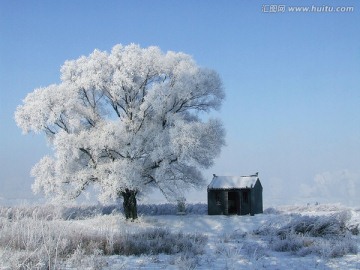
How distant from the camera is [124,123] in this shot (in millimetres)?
28547

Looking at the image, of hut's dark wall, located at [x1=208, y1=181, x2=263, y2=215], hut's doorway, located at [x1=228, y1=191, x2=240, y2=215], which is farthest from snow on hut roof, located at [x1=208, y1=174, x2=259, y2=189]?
hut's doorway, located at [x1=228, y1=191, x2=240, y2=215]

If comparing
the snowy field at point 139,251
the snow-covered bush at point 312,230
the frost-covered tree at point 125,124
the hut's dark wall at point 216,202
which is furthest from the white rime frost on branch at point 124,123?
the snowy field at point 139,251

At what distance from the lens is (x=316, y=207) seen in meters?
45.6

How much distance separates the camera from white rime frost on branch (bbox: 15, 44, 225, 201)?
27.3 meters

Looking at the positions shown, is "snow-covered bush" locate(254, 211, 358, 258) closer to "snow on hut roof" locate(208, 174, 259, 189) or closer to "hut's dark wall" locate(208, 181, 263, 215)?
"hut's dark wall" locate(208, 181, 263, 215)

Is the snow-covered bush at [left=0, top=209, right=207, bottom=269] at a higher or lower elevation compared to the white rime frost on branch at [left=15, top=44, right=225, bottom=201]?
lower

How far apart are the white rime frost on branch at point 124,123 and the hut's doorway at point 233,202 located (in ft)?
22.9

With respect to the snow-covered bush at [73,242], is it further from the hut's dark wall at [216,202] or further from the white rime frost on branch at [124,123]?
the hut's dark wall at [216,202]

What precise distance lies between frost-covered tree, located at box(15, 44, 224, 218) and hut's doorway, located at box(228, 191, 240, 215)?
23.0 ft

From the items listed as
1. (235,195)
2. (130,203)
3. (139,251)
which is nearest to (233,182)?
(235,195)

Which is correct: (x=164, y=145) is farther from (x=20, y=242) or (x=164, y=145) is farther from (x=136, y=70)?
(x=20, y=242)

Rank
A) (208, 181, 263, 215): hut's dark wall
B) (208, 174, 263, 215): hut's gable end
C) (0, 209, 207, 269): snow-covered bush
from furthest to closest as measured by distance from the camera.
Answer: (208, 174, 263, 215): hut's gable end → (208, 181, 263, 215): hut's dark wall → (0, 209, 207, 269): snow-covered bush

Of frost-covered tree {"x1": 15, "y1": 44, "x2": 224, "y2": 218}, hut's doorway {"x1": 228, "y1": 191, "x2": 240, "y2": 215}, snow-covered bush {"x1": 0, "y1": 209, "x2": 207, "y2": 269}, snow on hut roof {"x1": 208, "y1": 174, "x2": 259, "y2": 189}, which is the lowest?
hut's doorway {"x1": 228, "y1": 191, "x2": 240, "y2": 215}

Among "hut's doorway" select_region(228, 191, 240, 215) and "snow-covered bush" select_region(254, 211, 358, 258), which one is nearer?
"snow-covered bush" select_region(254, 211, 358, 258)
